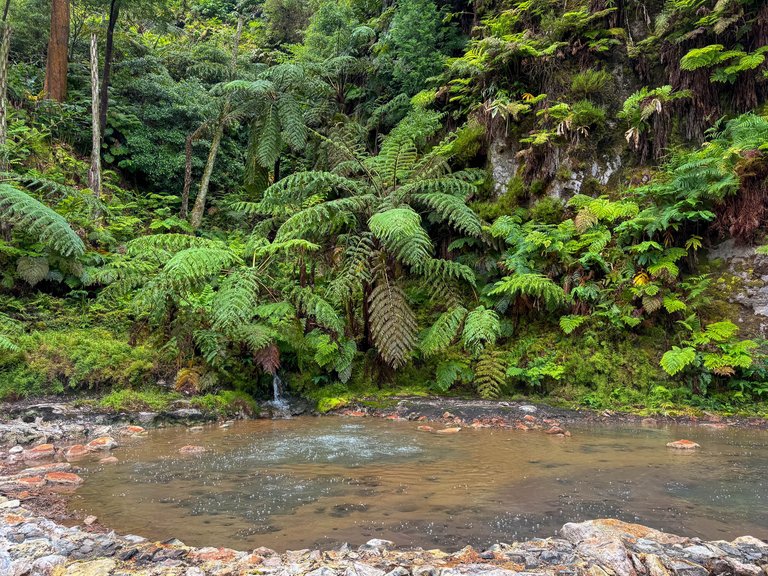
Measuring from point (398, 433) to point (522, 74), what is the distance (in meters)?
8.09

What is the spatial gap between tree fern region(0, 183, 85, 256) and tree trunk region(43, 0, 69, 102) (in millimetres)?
5397

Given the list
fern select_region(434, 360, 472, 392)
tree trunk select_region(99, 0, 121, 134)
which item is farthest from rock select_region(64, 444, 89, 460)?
tree trunk select_region(99, 0, 121, 134)

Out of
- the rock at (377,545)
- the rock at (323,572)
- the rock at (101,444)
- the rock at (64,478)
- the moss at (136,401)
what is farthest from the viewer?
the moss at (136,401)

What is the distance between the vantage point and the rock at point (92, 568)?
232 centimetres

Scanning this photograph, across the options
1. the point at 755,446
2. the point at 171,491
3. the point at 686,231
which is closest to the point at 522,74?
the point at 686,231

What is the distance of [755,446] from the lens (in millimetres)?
4895

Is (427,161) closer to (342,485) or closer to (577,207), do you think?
(577,207)

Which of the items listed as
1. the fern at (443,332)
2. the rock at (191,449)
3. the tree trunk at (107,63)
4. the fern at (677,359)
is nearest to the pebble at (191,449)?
the rock at (191,449)

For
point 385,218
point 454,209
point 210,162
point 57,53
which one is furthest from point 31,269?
point 57,53

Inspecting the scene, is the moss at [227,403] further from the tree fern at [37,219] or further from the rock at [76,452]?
the tree fern at [37,219]

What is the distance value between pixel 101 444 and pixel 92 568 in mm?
2987

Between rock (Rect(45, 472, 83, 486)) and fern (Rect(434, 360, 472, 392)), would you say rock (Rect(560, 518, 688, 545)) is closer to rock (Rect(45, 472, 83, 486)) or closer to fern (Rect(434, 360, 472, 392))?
rock (Rect(45, 472, 83, 486))

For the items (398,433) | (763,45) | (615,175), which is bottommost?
(398,433)

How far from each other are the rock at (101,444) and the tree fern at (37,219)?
3667mm
